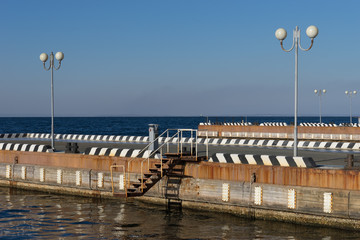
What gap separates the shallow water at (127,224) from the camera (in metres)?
18.6

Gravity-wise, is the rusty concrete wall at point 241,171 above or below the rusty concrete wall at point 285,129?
below

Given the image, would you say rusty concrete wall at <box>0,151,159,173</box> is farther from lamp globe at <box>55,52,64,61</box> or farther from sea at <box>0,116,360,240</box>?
lamp globe at <box>55,52,64,61</box>

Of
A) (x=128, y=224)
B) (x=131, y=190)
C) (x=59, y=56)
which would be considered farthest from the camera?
(x=59, y=56)

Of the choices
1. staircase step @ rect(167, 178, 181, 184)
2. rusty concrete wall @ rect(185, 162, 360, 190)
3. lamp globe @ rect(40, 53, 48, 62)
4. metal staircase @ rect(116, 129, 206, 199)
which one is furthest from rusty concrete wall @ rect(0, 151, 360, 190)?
lamp globe @ rect(40, 53, 48, 62)

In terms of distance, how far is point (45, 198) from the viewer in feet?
88.7

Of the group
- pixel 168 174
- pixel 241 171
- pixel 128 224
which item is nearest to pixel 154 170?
pixel 168 174

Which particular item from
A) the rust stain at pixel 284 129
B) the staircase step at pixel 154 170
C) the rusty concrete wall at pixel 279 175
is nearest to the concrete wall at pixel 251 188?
the rusty concrete wall at pixel 279 175

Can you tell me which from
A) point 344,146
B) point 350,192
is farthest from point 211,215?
point 344,146

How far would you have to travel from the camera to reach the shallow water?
18562 mm

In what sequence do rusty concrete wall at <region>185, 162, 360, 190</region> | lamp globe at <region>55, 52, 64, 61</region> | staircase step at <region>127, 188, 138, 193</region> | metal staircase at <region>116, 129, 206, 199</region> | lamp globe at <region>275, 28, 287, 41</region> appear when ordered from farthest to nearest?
lamp globe at <region>55, 52, 64, 61</region>, lamp globe at <region>275, 28, 287, 41</region>, metal staircase at <region>116, 129, 206, 199</region>, staircase step at <region>127, 188, 138, 193</region>, rusty concrete wall at <region>185, 162, 360, 190</region>

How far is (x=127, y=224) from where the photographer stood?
20578 millimetres

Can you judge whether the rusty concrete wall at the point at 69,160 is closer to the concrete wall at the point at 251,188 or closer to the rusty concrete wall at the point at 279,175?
the concrete wall at the point at 251,188

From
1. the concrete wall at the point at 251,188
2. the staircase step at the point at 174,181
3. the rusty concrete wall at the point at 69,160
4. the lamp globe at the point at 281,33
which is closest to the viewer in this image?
the concrete wall at the point at 251,188

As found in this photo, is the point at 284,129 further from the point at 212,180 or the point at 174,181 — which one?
the point at 212,180
